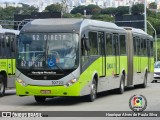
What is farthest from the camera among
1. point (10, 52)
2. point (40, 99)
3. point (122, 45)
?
point (122, 45)

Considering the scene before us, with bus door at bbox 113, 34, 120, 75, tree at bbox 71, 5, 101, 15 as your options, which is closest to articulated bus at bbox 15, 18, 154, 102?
bus door at bbox 113, 34, 120, 75

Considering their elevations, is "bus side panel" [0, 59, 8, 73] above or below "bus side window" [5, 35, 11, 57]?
below

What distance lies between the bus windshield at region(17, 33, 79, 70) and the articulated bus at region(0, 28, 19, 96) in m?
4.25

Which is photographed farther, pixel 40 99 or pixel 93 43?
pixel 93 43

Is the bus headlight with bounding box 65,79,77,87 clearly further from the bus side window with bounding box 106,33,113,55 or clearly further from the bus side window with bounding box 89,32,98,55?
the bus side window with bounding box 106,33,113,55

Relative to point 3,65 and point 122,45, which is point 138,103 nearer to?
point 3,65

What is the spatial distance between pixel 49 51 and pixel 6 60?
17.8 ft

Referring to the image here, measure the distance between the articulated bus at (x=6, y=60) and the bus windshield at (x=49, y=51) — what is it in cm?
425

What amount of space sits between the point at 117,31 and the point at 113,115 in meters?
10.2

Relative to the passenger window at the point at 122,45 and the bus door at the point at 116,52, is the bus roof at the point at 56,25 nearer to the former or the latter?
the bus door at the point at 116,52

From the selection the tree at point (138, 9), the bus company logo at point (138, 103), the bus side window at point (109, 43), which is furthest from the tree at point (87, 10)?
the bus company logo at point (138, 103)

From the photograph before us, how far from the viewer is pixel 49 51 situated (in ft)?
63.4

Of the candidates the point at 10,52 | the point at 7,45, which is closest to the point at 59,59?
the point at 10,52

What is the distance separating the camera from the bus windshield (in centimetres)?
1920
